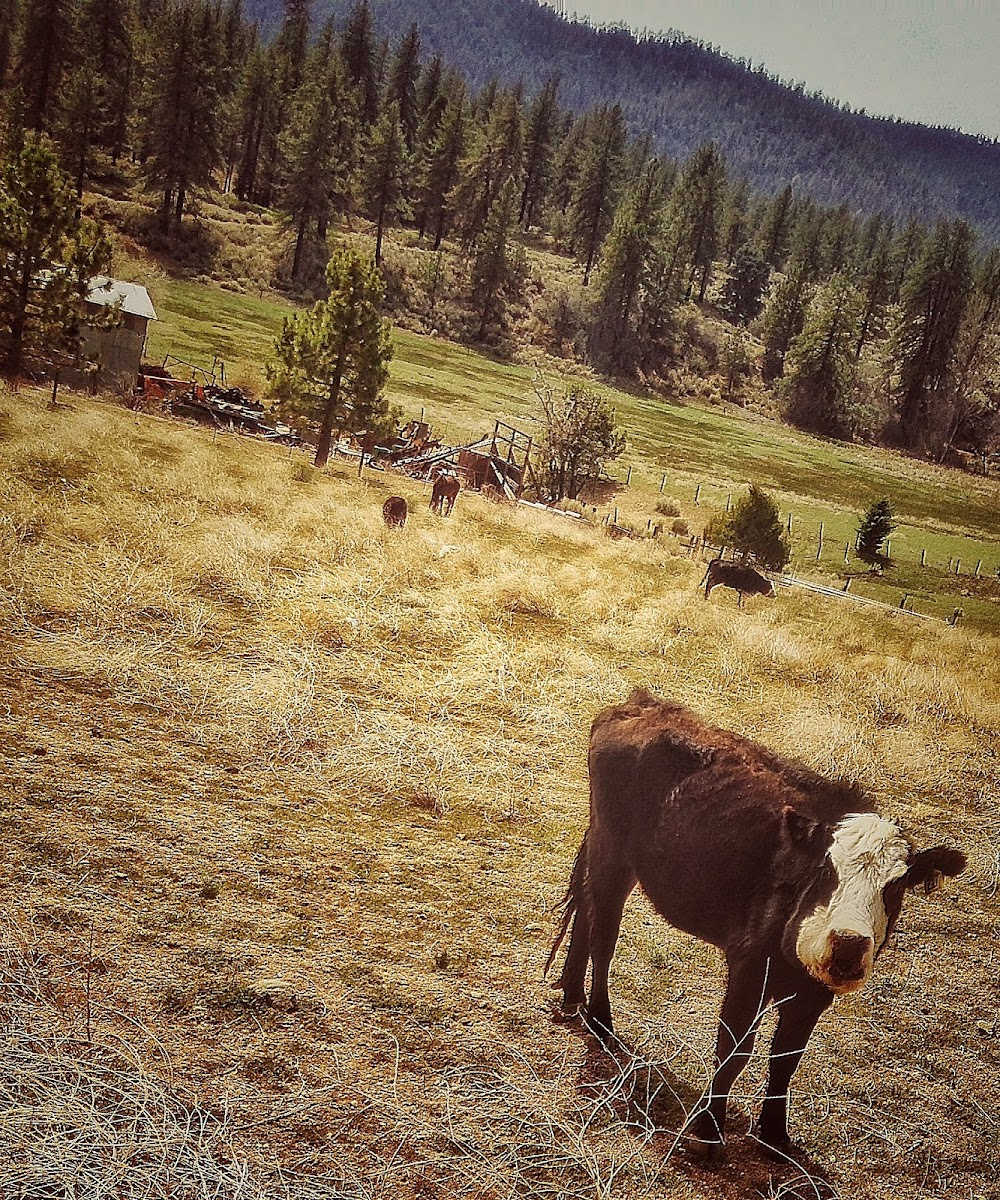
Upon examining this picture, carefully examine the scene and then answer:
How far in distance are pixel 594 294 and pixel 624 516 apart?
35.5 ft

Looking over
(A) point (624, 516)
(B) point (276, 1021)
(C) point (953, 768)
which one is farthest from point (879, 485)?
(B) point (276, 1021)

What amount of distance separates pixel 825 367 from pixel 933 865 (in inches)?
398

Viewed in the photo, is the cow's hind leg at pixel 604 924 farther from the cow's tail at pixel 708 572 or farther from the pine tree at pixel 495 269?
the pine tree at pixel 495 269

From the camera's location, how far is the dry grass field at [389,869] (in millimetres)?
2787

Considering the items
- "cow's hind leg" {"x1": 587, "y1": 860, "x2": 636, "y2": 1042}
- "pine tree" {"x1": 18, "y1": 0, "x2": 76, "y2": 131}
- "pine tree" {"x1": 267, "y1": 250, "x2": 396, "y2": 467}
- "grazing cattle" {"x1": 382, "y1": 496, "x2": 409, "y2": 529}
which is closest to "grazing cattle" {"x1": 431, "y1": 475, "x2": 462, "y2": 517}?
"grazing cattle" {"x1": 382, "y1": 496, "x2": 409, "y2": 529}

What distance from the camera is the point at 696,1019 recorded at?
3.38 metres

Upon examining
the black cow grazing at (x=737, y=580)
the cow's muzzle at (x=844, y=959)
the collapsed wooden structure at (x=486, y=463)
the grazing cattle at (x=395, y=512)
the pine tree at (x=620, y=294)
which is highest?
the pine tree at (x=620, y=294)

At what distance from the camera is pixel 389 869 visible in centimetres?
402

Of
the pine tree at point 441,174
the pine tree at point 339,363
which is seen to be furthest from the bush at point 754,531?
the pine tree at point 441,174

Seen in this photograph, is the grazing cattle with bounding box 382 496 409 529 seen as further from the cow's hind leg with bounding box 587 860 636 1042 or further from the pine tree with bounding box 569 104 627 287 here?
the pine tree with bounding box 569 104 627 287

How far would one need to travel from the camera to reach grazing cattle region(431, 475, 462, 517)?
9125mm

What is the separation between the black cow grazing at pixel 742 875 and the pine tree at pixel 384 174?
54.1 ft

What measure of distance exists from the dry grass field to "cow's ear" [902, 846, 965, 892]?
3.55 feet

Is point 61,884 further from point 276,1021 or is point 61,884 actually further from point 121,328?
point 121,328
